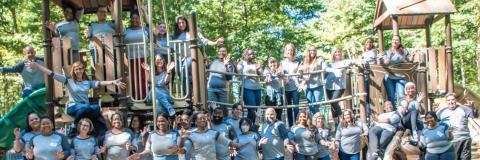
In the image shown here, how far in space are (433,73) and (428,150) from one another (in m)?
3.53

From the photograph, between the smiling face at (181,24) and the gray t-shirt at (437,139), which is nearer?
the gray t-shirt at (437,139)

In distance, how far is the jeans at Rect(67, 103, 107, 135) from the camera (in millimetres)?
8992

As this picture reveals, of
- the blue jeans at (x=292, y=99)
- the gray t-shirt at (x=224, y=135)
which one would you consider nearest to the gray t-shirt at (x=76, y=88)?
the gray t-shirt at (x=224, y=135)

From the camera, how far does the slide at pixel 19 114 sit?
1049 cm

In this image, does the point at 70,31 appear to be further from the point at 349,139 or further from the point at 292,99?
the point at 349,139

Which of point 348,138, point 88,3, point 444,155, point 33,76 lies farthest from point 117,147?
point 444,155

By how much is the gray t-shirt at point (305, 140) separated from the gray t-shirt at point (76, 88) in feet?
9.49

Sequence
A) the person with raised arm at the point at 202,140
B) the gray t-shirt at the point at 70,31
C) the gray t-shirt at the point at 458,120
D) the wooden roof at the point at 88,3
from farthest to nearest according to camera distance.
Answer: the wooden roof at the point at 88,3
the gray t-shirt at the point at 458,120
the gray t-shirt at the point at 70,31
the person with raised arm at the point at 202,140

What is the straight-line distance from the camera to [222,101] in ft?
38.5

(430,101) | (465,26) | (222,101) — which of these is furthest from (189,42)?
(465,26)

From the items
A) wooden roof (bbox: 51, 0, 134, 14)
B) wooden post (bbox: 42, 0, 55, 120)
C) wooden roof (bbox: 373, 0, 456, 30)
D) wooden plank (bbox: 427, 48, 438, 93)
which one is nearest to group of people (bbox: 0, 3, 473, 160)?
wooden post (bbox: 42, 0, 55, 120)

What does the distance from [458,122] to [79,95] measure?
546 cm

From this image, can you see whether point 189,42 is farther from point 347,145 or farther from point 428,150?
point 428,150

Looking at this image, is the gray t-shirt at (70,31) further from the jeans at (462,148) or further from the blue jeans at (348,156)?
the jeans at (462,148)
